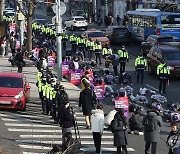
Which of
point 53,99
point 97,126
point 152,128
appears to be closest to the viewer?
point 152,128

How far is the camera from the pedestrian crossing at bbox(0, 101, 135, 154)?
723 inches

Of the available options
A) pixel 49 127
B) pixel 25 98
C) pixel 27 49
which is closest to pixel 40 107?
pixel 25 98

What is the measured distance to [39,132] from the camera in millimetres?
20531

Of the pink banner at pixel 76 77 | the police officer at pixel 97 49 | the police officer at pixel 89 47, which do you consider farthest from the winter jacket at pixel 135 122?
the police officer at pixel 89 47

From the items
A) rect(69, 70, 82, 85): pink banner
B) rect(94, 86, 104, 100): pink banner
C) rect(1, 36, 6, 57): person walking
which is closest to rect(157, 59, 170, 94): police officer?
rect(94, 86, 104, 100): pink banner

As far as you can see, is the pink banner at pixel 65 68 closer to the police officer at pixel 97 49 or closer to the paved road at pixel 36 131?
the police officer at pixel 97 49

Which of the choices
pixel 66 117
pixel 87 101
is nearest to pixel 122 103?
pixel 87 101

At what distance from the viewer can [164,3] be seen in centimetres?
6700

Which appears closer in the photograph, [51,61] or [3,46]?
[51,61]

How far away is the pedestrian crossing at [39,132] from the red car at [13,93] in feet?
1.05

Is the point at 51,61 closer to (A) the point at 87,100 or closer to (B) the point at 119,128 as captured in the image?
(A) the point at 87,100

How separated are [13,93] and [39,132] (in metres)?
3.54

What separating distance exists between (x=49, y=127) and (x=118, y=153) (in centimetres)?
488

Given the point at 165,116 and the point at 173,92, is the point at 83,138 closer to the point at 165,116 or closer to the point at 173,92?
the point at 165,116
